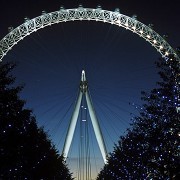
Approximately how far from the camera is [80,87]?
57688 millimetres

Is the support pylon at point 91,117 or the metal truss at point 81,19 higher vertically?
the support pylon at point 91,117

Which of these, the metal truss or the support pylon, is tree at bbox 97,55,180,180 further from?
the support pylon

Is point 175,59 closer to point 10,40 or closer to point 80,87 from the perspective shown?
point 10,40

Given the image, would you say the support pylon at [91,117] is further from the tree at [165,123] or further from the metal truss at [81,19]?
the tree at [165,123]

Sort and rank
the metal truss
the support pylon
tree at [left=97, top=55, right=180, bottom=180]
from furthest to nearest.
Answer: the support pylon → the metal truss → tree at [left=97, top=55, right=180, bottom=180]

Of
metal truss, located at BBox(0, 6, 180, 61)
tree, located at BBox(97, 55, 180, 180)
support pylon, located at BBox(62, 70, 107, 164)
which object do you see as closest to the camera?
tree, located at BBox(97, 55, 180, 180)

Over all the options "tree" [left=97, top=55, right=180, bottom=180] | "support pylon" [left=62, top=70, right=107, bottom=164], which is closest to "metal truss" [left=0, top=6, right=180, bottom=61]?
"tree" [left=97, top=55, right=180, bottom=180]

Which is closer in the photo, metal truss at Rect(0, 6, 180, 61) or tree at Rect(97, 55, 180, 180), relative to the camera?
tree at Rect(97, 55, 180, 180)

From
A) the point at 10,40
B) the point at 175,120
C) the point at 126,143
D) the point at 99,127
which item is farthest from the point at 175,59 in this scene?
the point at 99,127

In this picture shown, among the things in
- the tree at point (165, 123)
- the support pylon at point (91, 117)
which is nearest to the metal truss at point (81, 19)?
the tree at point (165, 123)

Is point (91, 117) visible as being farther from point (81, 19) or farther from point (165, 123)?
point (165, 123)

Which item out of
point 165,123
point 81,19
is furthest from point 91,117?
point 165,123

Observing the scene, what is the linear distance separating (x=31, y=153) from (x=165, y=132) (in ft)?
42.5

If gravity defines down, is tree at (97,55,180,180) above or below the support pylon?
below
